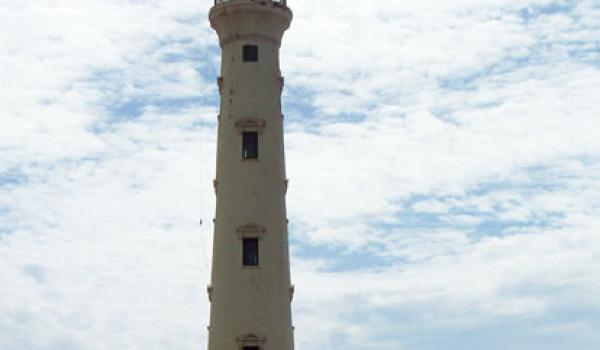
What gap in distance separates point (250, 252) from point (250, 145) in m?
4.59

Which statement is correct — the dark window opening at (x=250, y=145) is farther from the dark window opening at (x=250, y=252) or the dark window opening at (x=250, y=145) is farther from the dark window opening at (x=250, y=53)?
the dark window opening at (x=250, y=252)

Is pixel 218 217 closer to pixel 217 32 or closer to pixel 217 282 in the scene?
pixel 217 282

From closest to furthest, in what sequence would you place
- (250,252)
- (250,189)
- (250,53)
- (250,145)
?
(250,252), (250,189), (250,145), (250,53)

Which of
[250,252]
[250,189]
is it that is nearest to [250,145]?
[250,189]

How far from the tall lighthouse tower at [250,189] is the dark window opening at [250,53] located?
1.5 inches

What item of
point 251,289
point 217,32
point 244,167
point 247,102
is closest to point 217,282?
point 251,289

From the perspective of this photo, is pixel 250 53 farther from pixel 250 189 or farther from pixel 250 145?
pixel 250 189

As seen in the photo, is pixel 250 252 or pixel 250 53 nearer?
pixel 250 252

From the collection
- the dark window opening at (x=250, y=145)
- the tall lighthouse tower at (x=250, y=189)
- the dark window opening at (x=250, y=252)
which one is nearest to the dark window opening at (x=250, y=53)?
the tall lighthouse tower at (x=250, y=189)

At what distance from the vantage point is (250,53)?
4638 cm

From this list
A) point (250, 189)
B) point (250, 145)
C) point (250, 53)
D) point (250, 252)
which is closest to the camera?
point (250, 252)

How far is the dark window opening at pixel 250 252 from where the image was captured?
43781 mm

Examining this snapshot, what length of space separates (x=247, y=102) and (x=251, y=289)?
7.99 meters

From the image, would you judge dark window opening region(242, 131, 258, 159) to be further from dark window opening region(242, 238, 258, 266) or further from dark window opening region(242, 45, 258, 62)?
dark window opening region(242, 238, 258, 266)
